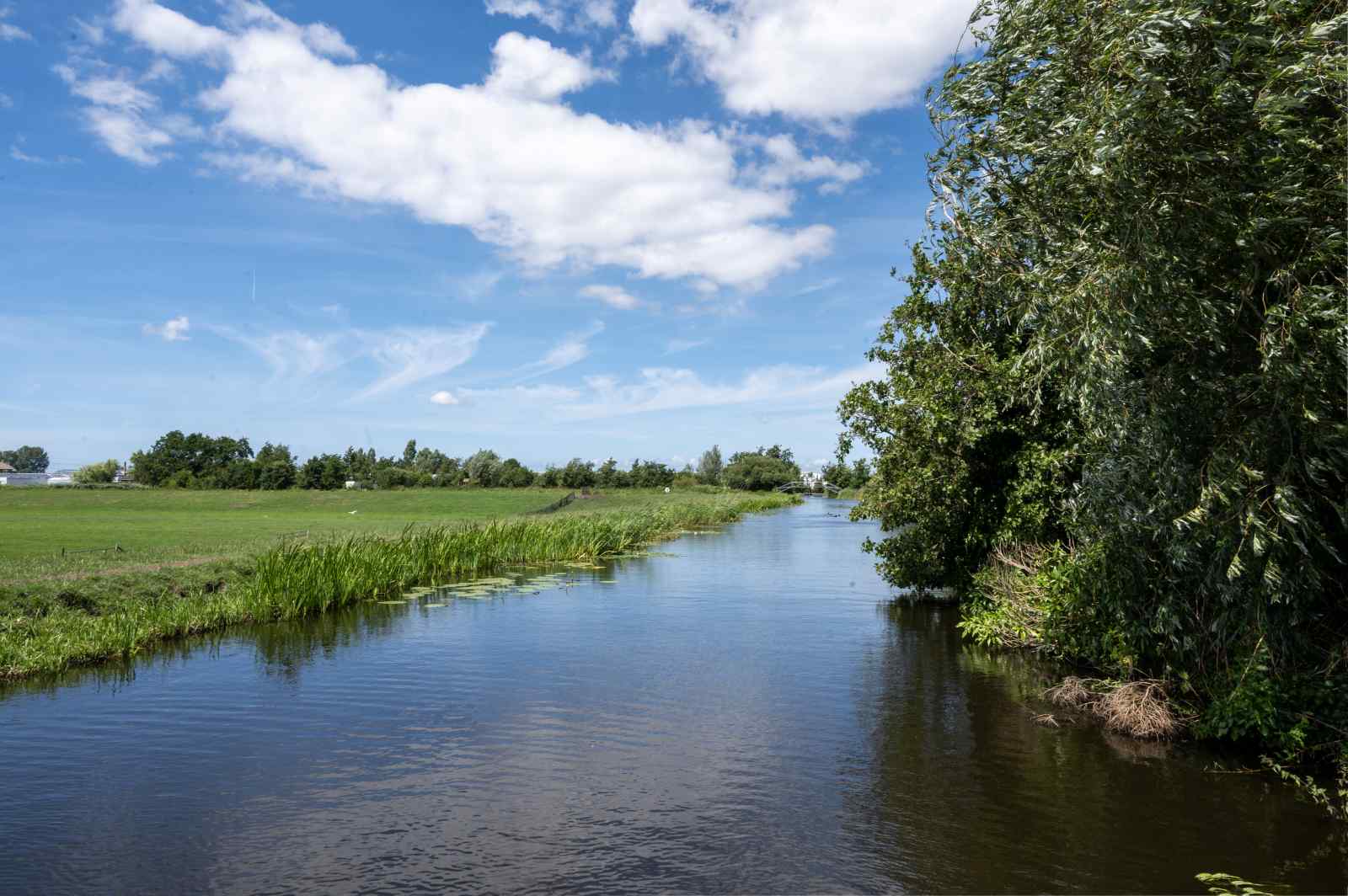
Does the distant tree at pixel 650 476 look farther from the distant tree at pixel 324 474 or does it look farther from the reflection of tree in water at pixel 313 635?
the reflection of tree in water at pixel 313 635

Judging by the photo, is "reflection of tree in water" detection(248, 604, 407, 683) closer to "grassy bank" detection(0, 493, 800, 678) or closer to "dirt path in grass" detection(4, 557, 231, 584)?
"grassy bank" detection(0, 493, 800, 678)

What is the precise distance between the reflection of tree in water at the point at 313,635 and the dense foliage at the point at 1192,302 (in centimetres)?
1683

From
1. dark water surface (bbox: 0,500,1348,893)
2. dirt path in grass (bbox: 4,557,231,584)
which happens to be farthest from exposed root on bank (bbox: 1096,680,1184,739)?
dirt path in grass (bbox: 4,557,231,584)

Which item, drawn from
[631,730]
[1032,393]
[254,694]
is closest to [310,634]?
[254,694]

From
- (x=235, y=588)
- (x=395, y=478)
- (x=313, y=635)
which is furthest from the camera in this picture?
(x=395, y=478)

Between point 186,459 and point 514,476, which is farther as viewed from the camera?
point 514,476

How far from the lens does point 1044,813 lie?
1138 centimetres

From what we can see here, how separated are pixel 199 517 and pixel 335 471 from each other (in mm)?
56209

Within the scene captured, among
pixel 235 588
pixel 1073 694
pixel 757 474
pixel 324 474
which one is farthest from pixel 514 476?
pixel 1073 694

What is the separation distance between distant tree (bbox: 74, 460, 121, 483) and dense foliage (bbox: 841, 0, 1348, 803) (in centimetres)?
13294

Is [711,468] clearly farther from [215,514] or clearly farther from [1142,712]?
[1142,712]

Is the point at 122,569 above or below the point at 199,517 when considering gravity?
below

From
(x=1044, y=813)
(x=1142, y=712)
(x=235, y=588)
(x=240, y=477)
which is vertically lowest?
(x=1044, y=813)

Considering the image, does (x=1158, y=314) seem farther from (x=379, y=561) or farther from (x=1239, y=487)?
(x=379, y=561)
